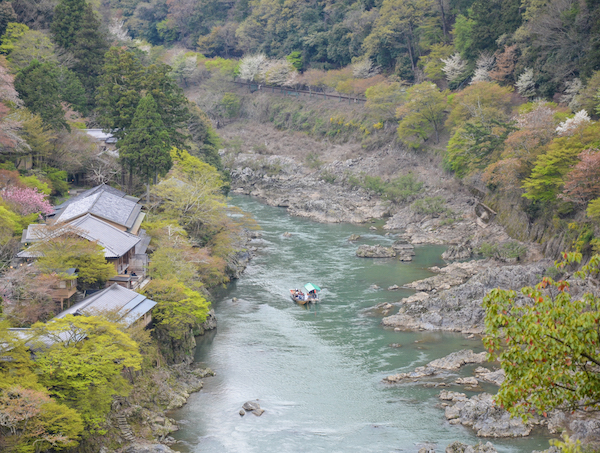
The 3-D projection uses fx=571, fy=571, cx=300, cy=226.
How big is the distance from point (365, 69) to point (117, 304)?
47.8 m

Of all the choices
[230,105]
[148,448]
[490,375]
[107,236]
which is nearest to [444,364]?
[490,375]

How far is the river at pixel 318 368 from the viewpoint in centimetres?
1684

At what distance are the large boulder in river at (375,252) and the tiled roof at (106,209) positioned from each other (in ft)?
45.7

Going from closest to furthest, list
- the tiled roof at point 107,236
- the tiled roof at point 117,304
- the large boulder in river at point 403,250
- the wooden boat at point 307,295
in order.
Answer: the tiled roof at point 117,304
the tiled roof at point 107,236
the wooden boat at point 307,295
the large boulder in river at point 403,250

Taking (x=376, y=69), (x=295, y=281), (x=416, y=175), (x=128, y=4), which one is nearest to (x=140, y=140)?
(x=295, y=281)

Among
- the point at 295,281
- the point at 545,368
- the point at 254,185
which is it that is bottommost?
the point at 254,185

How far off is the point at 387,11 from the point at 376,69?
19.2 ft

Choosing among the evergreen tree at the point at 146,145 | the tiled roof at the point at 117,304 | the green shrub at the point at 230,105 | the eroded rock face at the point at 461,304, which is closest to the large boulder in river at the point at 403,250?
the eroded rock face at the point at 461,304

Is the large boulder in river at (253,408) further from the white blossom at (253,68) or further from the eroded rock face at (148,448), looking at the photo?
the white blossom at (253,68)

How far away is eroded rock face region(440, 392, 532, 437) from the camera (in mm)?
16516

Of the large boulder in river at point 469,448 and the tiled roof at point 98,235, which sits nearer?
the large boulder in river at point 469,448

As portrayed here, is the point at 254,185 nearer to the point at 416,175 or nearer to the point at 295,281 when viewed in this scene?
the point at 416,175

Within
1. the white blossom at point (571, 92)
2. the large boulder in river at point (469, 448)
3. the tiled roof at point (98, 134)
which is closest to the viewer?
the large boulder in river at point (469, 448)

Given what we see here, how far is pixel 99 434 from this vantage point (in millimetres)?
15359
